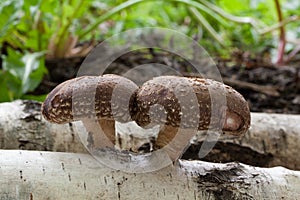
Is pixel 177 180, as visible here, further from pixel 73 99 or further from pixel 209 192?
pixel 73 99

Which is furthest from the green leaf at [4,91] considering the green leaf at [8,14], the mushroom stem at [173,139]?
the mushroom stem at [173,139]

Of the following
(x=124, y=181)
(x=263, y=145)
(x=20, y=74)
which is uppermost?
(x=20, y=74)

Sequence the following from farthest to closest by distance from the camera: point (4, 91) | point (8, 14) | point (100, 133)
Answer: point (8, 14) < point (4, 91) < point (100, 133)

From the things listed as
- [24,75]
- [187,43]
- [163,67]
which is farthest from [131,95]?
[187,43]

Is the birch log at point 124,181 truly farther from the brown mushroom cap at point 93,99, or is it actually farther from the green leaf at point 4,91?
the green leaf at point 4,91

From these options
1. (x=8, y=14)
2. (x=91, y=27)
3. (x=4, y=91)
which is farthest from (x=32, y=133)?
(x=91, y=27)

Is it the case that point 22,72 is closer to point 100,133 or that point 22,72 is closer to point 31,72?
point 31,72

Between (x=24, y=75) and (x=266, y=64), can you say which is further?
(x=266, y=64)
